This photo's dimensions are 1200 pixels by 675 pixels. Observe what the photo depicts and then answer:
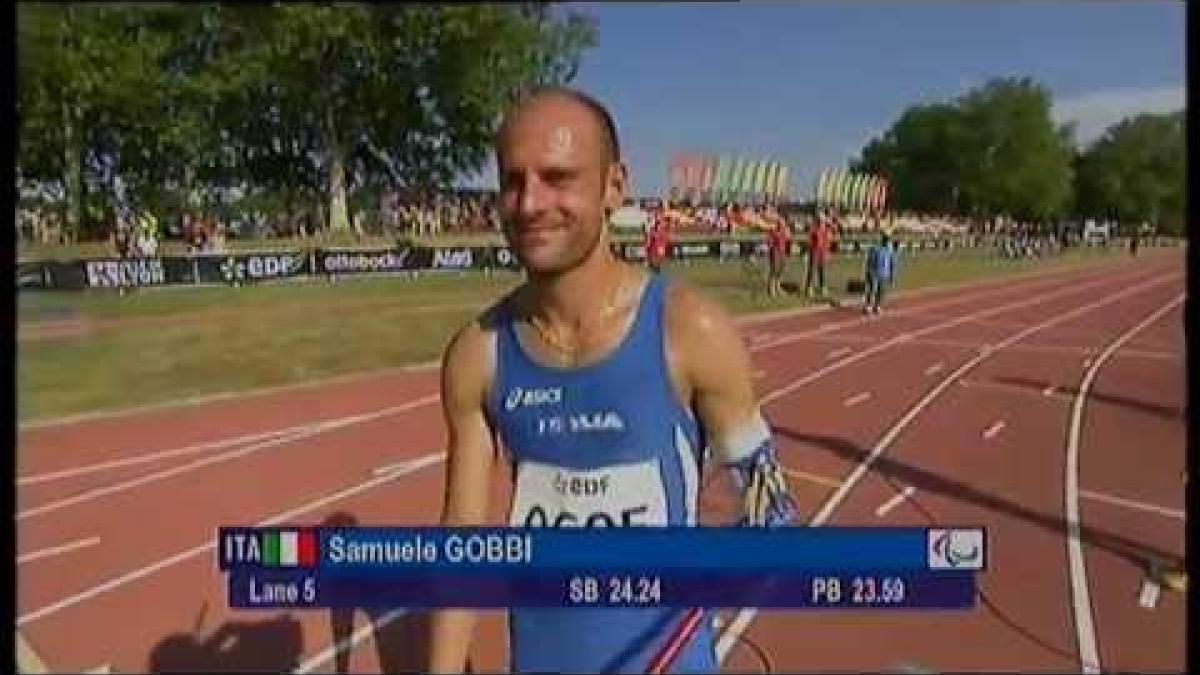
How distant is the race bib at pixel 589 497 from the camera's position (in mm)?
2309

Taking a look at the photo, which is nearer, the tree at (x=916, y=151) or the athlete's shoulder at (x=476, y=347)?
the athlete's shoulder at (x=476, y=347)

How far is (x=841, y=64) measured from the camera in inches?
97.9

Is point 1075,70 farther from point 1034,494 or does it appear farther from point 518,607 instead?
point 518,607

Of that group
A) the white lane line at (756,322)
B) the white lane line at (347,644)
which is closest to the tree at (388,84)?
the white lane line at (756,322)

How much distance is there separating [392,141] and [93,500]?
96cm

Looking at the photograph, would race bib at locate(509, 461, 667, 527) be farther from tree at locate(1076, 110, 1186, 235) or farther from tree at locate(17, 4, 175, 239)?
tree at locate(1076, 110, 1186, 235)

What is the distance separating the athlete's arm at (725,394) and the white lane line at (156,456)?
2.71ft

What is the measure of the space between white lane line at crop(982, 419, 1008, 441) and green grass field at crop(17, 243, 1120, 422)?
0.54 meters

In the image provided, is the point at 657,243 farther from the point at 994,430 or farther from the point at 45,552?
the point at 45,552

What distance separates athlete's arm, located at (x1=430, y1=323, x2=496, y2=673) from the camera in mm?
2344

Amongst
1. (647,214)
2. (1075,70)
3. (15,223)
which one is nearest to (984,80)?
(1075,70)

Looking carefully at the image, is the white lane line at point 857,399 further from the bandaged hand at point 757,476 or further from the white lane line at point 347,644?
the white lane line at point 347,644

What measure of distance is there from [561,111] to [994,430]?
1.15 meters

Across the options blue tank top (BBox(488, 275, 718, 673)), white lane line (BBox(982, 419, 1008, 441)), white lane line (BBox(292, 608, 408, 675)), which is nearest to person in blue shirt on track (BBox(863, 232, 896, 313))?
white lane line (BBox(982, 419, 1008, 441))
